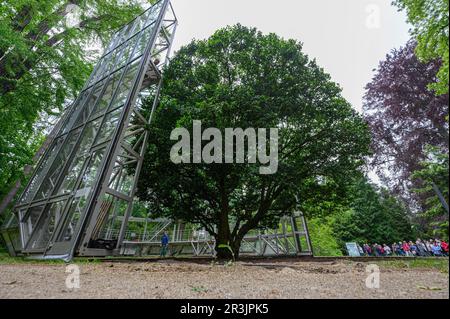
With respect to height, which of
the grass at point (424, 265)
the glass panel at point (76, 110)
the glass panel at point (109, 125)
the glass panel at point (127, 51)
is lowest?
the grass at point (424, 265)

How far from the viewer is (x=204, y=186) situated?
10148 millimetres

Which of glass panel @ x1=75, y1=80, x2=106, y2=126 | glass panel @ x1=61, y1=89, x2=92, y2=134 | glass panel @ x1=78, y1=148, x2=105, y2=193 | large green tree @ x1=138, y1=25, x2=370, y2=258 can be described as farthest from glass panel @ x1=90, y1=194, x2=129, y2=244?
glass panel @ x1=61, y1=89, x2=92, y2=134

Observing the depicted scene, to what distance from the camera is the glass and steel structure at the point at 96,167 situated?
26.6 ft

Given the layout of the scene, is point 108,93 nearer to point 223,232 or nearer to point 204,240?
point 223,232

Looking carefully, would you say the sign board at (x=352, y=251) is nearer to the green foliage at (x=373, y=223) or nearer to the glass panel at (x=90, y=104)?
the green foliage at (x=373, y=223)

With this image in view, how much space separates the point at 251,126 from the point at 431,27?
5.39m

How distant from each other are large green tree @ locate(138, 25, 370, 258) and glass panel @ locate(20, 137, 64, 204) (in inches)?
167

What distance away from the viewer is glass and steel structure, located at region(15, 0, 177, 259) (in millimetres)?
8094

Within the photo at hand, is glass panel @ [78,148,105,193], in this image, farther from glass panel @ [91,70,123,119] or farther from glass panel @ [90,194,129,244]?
glass panel @ [91,70,123,119]

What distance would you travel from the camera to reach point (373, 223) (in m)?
29.7

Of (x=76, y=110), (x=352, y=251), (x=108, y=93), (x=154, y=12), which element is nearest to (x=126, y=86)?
(x=108, y=93)

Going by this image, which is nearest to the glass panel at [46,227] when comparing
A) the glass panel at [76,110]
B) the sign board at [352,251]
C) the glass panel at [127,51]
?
the glass panel at [76,110]

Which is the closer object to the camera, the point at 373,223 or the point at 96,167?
the point at 96,167
